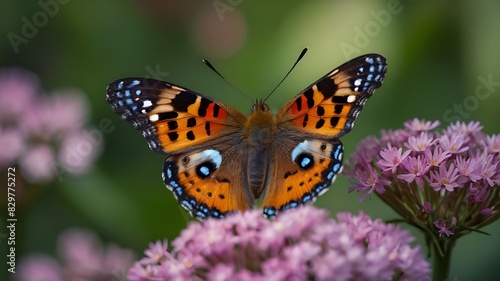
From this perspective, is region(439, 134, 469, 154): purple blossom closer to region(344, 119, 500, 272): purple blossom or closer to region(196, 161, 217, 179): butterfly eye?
region(344, 119, 500, 272): purple blossom

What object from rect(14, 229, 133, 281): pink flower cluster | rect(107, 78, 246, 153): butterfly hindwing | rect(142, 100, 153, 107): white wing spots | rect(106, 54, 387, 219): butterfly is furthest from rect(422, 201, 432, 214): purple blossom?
rect(14, 229, 133, 281): pink flower cluster

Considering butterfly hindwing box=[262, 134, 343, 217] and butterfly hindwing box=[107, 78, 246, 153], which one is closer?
butterfly hindwing box=[262, 134, 343, 217]

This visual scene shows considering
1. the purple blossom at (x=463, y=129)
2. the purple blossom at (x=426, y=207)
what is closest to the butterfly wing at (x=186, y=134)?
the purple blossom at (x=426, y=207)

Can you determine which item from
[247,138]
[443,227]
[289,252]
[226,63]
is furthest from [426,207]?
[226,63]

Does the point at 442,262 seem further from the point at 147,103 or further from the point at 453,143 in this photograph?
the point at 147,103

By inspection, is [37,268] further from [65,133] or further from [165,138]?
[165,138]

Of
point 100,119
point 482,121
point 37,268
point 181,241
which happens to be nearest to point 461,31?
point 482,121

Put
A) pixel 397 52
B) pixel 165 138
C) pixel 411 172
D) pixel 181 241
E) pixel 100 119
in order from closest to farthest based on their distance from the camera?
1. pixel 181 241
2. pixel 411 172
3. pixel 165 138
4. pixel 397 52
5. pixel 100 119

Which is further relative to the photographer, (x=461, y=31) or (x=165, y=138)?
(x=461, y=31)
